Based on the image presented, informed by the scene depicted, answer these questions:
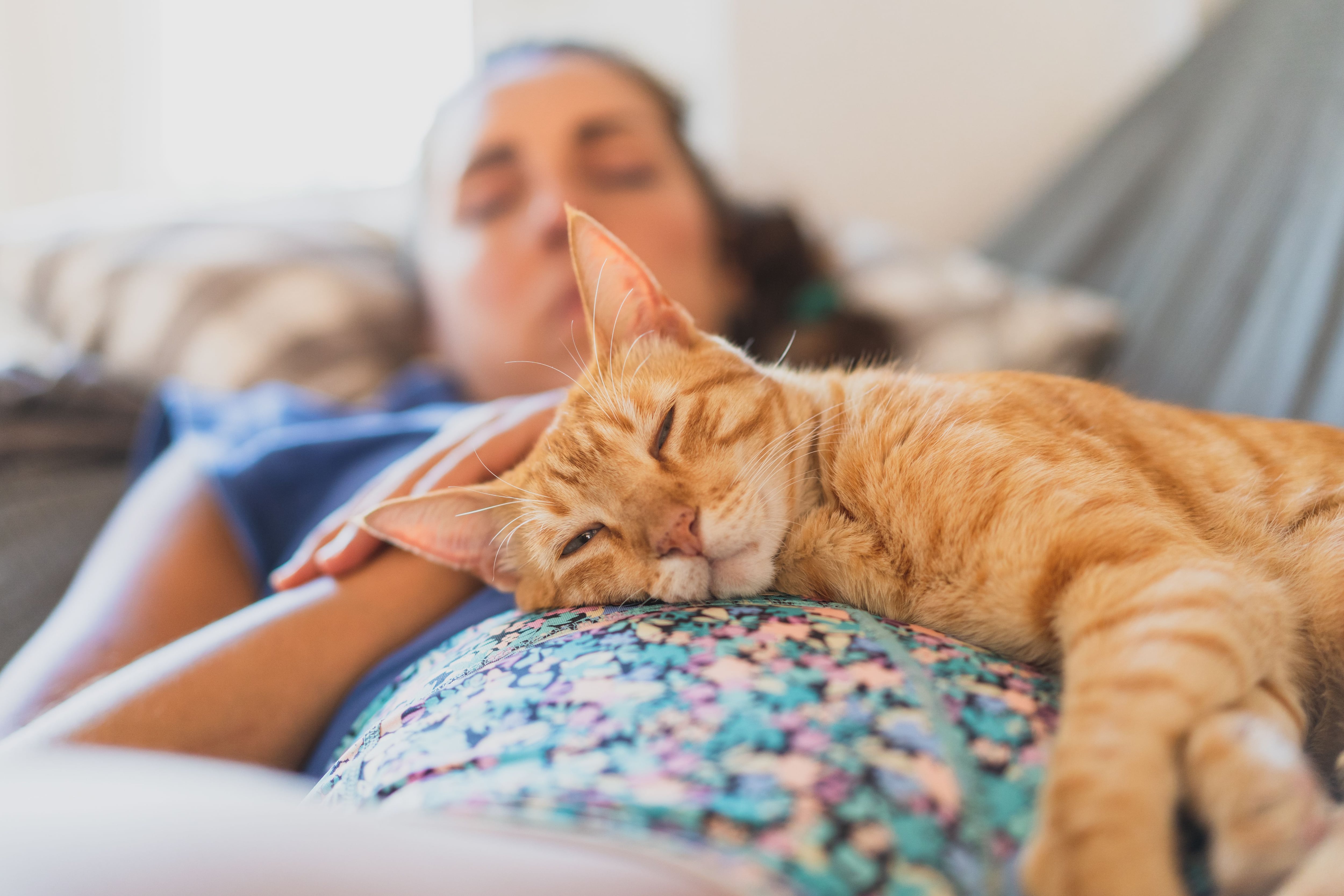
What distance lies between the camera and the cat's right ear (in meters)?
1.16

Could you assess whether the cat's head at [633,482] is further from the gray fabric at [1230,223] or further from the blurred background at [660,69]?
the blurred background at [660,69]

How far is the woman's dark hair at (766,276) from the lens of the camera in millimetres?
2297

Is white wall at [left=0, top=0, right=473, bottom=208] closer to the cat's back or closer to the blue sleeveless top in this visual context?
the blue sleeveless top

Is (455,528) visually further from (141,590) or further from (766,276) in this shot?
(766,276)

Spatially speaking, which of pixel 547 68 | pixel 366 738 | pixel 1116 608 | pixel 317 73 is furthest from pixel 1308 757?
pixel 317 73

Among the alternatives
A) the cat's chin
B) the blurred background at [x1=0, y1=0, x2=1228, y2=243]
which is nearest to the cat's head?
the cat's chin

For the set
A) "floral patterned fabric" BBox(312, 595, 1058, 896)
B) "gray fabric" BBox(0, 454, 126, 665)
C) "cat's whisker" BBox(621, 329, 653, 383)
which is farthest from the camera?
"gray fabric" BBox(0, 454, 126, 665)

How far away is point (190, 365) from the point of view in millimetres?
2264

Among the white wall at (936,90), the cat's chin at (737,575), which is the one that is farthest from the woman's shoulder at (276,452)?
the white wall at (936,90)

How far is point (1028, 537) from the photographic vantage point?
0.90 metres

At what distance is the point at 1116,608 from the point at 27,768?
94 cm

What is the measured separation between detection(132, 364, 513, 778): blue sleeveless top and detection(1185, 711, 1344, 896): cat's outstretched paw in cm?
93

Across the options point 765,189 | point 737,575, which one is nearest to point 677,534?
point 737,575

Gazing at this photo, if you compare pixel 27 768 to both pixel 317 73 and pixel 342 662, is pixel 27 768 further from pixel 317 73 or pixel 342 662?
pixel 317 73
